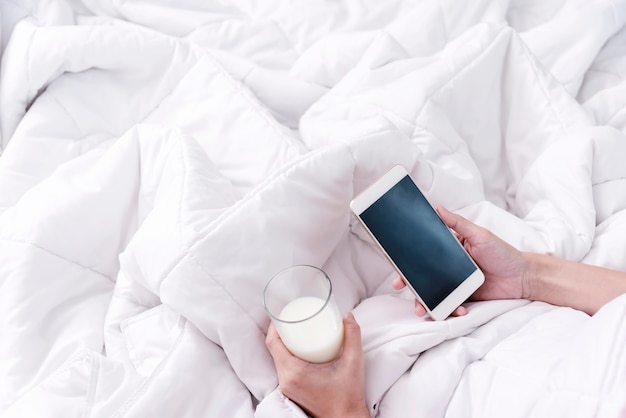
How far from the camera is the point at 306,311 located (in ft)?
2.32

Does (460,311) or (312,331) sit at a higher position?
(312,331)

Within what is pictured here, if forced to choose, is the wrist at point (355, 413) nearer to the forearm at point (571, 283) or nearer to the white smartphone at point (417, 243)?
the white smartphone at point (417, 243)

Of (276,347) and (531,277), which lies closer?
(276,347)

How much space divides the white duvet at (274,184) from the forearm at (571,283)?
0.03 m

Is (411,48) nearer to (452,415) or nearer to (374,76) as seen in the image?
(374,76)

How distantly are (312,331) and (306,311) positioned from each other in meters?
0.03

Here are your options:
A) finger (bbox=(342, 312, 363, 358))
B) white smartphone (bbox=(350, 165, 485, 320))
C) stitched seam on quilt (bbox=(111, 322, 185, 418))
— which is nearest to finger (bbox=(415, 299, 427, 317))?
white smartphone (bbox=(350, 165, 485, 320))

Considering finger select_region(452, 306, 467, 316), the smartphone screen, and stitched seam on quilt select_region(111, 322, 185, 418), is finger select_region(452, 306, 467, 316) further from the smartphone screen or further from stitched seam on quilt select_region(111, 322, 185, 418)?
stitched seam on quilt select_region(111, 322, 185, 418)

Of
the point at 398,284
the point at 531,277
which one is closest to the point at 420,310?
the point at 398,284

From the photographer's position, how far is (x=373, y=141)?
0.83m

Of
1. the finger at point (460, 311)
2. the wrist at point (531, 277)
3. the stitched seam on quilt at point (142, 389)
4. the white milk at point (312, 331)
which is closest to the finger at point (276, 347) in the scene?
the white milk at point (312, 331)

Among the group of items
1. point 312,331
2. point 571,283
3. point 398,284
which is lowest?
point 571,283

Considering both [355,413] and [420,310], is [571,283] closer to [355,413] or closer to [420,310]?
[420,310]

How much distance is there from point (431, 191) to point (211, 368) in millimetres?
408
